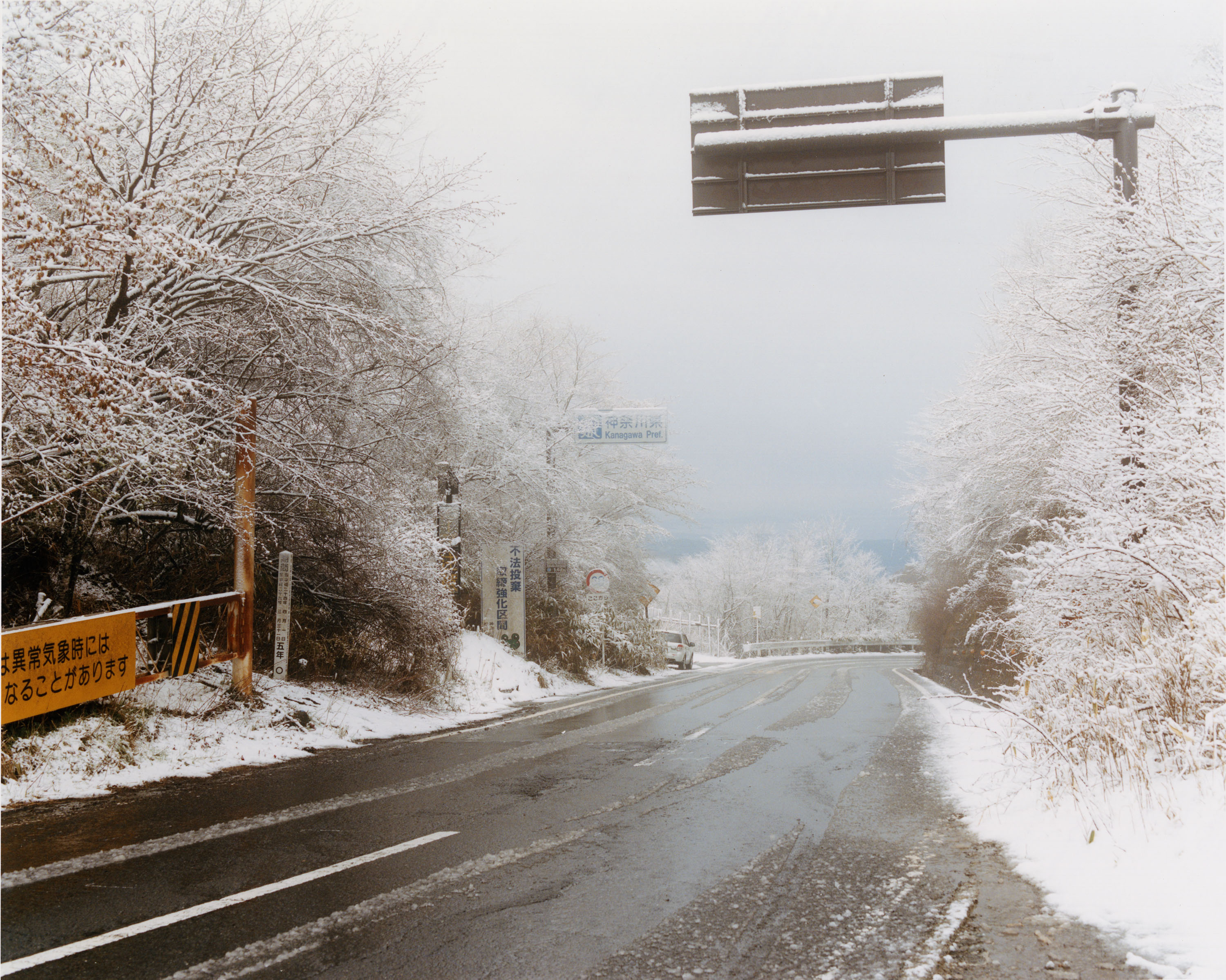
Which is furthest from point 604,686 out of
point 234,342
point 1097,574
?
point 1097,574

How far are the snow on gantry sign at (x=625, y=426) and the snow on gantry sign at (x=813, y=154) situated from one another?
15.4 m

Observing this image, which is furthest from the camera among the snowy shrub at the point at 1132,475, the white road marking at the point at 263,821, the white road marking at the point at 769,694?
the white road marking at the point at 769,694

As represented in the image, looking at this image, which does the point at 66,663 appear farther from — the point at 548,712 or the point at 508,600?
the point at 508,600

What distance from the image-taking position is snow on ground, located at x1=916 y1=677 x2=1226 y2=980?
4.30 meters

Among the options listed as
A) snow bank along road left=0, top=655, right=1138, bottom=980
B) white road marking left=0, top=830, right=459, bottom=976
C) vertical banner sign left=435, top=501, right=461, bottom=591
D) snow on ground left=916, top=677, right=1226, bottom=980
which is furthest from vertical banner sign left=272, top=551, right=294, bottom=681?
vertical banner sign left=435, top=501, right=461, bottom=591

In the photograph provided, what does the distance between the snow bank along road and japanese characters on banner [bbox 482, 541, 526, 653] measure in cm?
1366

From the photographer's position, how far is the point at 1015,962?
14.0ft

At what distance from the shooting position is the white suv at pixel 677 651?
124 feet

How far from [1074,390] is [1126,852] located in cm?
604

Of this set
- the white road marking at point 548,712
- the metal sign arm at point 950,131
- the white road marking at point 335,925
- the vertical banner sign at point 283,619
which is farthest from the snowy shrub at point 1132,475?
the vertical banner sign at point 283,619

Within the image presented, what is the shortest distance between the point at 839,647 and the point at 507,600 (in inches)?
1660

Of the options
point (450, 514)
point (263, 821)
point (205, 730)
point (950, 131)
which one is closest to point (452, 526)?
point (450, 514)

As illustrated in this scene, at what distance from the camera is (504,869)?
5789 millimetres

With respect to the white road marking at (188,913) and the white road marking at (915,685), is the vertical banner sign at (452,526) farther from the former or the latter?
the white road marking at (188,913)
